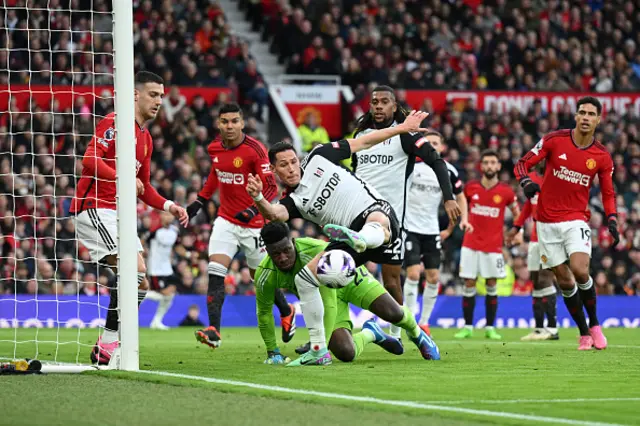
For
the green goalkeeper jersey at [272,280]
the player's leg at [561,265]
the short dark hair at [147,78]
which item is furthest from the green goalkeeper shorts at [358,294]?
the player's leg at [561,265]

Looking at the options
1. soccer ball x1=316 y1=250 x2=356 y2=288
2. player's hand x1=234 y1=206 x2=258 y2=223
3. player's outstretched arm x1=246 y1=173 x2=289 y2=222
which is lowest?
soccer ball x1=316 y1=250 x2=356 y2=288

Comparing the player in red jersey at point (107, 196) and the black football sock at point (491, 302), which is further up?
the player in red jersey at point (107, 196)

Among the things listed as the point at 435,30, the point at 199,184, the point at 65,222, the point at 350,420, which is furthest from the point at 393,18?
the point at 350,420

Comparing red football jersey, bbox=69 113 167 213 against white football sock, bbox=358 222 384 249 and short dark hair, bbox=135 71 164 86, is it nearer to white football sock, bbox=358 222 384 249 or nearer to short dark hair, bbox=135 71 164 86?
short dark hair, bbox=135 71 164 86

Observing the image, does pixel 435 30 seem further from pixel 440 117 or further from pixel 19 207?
pixel 19 207

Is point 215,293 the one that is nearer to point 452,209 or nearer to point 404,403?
point 452,209

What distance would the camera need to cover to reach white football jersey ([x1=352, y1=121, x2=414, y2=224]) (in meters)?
11.3

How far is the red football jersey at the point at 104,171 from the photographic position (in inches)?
368

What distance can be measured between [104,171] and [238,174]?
3.30 metres

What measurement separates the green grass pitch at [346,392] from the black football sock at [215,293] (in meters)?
1.08

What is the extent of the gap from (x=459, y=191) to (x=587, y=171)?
6.85 ft

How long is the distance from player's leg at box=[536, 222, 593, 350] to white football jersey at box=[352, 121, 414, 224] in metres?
1.84

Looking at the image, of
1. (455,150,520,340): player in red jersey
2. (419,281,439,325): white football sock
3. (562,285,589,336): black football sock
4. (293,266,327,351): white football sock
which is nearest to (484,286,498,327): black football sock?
(455,150,520,340): player in red jersey

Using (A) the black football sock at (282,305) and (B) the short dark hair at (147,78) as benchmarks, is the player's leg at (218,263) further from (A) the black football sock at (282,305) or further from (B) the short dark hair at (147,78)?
(B) the short dark hair at (147,78)
